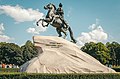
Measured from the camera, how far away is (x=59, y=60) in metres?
18.6

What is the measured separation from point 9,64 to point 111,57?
26807 mm

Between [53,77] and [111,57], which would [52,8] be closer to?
[53,77]

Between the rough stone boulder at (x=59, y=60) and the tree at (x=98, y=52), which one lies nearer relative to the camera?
the rough stone boulder at (x=59, y=60)

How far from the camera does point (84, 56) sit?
63.3 feet

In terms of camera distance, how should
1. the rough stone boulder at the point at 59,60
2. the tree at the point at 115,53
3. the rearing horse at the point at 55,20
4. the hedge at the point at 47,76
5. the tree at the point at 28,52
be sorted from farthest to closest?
the tree at the point at 115,53, the tree at the point at 28,52, the rearing horse at the point at 55,20, the rough stone boulder at the point at 59,60, the hedge at the point at 47,76

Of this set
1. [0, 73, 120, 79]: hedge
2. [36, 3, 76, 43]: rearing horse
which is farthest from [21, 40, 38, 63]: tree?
[0, 73, 120, 79]: hedge

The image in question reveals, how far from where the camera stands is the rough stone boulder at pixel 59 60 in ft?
59.8

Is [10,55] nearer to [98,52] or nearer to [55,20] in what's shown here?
[98,52]

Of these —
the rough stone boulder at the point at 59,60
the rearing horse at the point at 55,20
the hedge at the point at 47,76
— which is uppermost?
the rearing horse at the point at 55,20

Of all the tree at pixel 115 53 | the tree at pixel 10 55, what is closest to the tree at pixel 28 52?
the tree at pixel 10 55

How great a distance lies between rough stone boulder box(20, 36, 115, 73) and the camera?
18219 millimetres

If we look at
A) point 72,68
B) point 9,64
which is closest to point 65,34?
point 72,68

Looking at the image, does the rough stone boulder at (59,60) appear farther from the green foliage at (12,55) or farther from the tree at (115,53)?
the tree at (115,53)

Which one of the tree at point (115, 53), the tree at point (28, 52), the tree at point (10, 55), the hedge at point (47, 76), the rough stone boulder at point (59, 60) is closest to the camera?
the hedge at point (47, 76)
